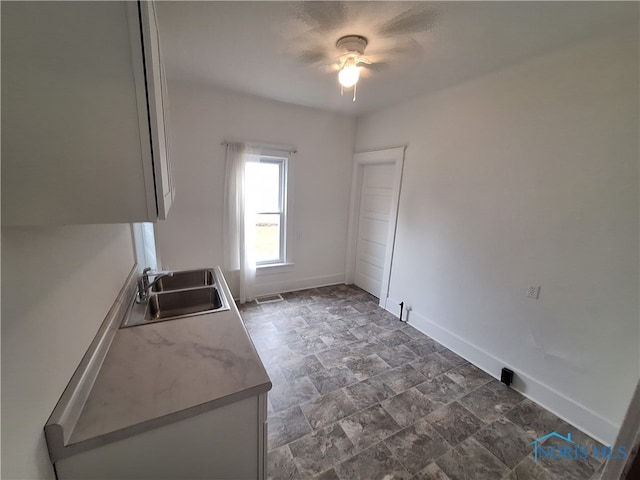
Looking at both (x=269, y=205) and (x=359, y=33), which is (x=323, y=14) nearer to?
(x=359, y=33)

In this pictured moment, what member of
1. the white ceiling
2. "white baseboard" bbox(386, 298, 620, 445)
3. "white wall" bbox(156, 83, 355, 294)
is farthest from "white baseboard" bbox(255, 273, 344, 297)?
the white ceiling

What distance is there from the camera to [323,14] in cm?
155

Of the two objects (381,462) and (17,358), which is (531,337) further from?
(17,358)

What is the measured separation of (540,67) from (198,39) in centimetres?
255

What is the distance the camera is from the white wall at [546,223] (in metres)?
1.61

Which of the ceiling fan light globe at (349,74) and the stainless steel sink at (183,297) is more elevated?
the ceiling fan light globe at (349,74)

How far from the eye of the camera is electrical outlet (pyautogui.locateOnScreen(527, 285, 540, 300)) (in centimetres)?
199

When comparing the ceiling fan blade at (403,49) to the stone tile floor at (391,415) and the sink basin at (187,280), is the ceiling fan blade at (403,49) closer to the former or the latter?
the sink basin at (187,280)

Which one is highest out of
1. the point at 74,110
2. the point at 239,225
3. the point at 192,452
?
the point at 74,110

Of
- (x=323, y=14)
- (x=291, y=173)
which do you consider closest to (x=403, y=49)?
(x=323, y=14)

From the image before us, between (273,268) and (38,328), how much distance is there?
3.03m

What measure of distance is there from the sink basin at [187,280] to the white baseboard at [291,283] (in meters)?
1.54

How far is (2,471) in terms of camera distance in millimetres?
556

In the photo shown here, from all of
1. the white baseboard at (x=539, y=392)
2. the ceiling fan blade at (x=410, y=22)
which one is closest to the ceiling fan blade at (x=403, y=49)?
the ceiling fan blade at (x=410, y=22)
